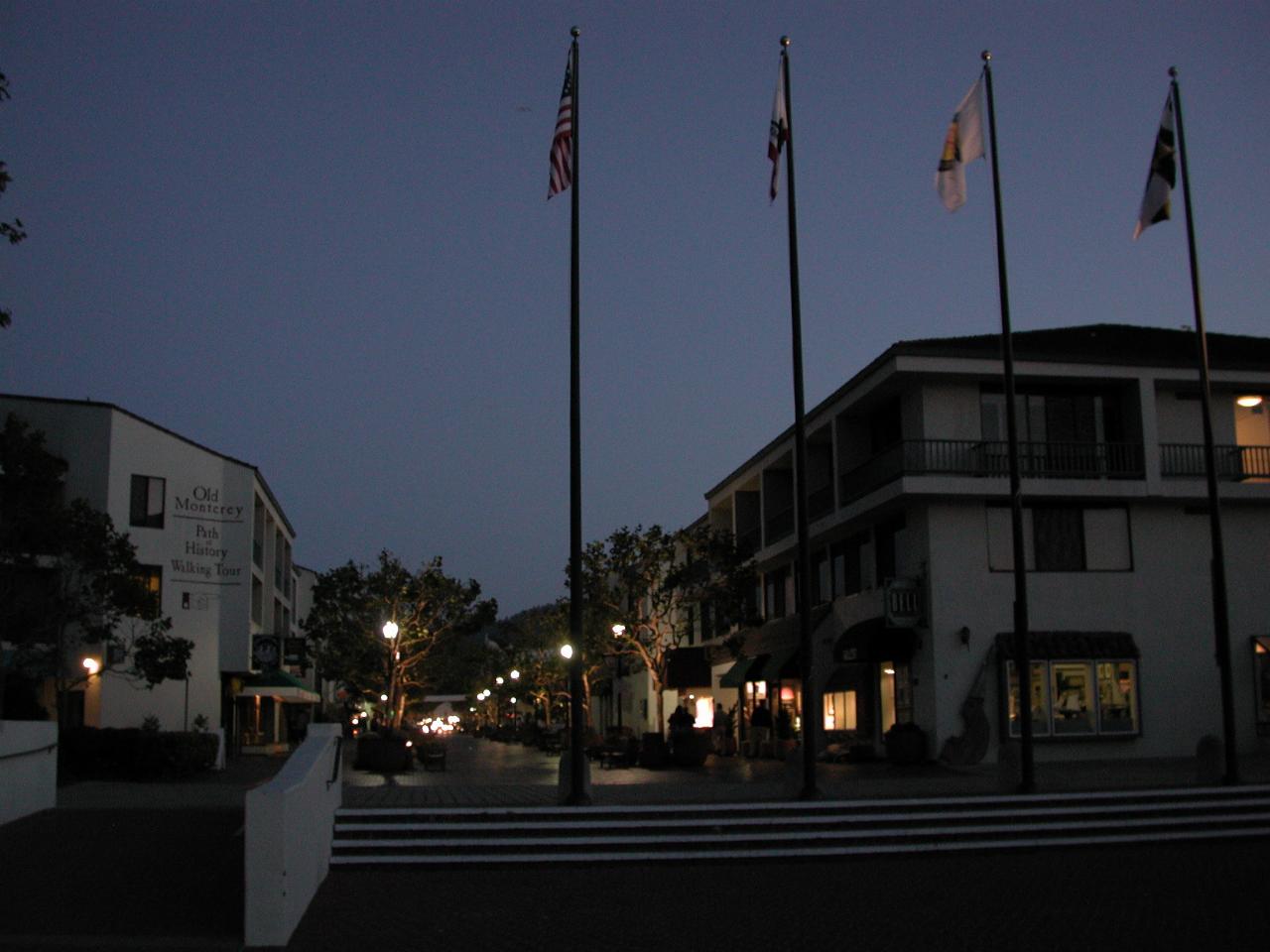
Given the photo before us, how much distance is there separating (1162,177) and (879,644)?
1386cm

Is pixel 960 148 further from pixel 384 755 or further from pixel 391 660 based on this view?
pixel 391 660

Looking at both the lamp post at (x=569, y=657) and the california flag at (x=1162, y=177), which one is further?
the california flag at (x=1162, y=177)

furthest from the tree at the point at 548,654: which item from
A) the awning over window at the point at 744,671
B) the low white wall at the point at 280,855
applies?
the low white wall at the point at 280,855

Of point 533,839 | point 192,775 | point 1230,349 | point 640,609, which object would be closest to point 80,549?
point 192,775

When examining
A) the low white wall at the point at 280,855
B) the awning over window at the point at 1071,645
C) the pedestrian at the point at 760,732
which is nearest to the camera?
the low white wall at the point at 280,855

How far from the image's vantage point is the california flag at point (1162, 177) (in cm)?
2083

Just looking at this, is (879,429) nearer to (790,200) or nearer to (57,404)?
(790,200)

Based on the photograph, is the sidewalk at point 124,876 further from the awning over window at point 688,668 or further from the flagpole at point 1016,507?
the awning over window at point 688,668

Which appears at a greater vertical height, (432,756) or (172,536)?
(172,536)

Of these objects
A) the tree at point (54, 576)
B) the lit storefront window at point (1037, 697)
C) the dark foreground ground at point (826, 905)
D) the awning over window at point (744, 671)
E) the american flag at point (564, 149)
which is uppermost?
the american flag at point (564, 149)

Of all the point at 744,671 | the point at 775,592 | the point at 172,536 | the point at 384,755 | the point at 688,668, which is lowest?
the point at 384,755

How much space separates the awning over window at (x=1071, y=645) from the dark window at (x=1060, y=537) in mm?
1654

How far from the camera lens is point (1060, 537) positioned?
31.5 m

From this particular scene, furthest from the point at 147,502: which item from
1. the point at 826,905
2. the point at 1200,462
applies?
the point at 826,905
